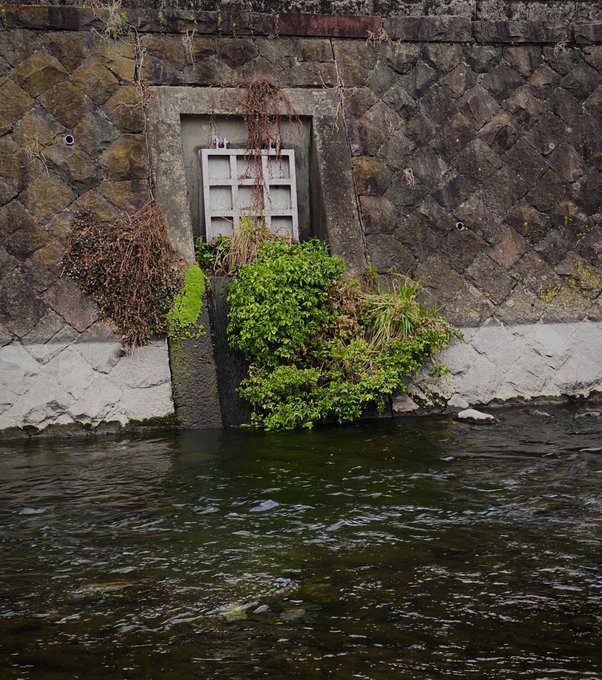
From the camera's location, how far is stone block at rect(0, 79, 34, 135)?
809 cm

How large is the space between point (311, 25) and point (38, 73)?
8.64 ft

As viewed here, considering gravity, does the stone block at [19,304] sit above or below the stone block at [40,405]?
above

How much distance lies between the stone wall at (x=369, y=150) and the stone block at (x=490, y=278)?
0.01 metres

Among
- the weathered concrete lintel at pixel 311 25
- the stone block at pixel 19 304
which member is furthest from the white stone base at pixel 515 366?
the stone block at pixel 19 304

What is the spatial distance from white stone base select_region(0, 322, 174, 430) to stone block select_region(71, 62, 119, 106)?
2.28 metres

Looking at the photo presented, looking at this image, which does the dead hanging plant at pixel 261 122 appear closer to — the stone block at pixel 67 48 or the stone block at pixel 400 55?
the stone block at pixel 400 55

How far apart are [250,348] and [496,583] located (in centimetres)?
396

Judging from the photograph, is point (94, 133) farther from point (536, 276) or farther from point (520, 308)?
point (536, 276)

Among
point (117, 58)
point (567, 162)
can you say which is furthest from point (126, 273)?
point (567, 162)

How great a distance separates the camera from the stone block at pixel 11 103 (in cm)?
809

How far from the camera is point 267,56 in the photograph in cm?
898

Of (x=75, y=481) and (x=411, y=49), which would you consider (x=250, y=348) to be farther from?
(x=411, y=49)

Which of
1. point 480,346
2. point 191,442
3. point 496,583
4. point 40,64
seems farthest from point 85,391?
point 496,583

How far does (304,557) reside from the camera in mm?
4633
